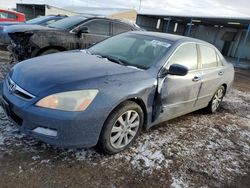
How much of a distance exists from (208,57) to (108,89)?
254cm

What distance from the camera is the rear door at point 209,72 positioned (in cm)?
423

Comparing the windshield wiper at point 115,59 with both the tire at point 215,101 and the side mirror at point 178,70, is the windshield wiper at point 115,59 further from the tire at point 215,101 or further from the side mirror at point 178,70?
the tire at point 215,101

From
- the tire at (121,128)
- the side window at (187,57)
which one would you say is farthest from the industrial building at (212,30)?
the tire at (121,128)

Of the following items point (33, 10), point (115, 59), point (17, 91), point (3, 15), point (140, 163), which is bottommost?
point (33, 10)

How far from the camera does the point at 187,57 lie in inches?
152

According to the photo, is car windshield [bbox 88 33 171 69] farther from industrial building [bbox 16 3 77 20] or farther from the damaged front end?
industrial building [bbox 16 3 77 20]

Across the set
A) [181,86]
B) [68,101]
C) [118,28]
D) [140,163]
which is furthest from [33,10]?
[140,163]

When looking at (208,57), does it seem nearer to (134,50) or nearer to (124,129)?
(134,50)

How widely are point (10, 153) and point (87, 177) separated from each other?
973mm

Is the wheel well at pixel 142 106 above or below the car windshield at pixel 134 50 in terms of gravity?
below

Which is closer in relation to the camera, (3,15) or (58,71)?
(58,71)

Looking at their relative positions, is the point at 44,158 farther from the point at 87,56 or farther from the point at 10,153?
the point at 87,56

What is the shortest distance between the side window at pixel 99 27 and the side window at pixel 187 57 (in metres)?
3.73

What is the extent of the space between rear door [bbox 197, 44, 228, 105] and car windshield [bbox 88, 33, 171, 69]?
3.20ft
